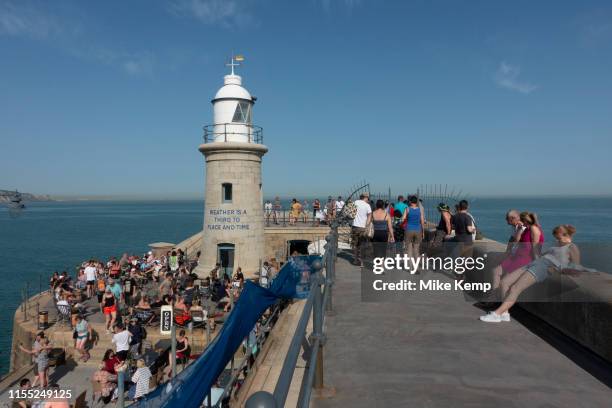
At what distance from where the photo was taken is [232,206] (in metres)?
19.8

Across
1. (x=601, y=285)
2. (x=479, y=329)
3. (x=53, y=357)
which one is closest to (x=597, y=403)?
(x=601, y=285)

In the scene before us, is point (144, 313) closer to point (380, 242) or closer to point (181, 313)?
point (181, 313)

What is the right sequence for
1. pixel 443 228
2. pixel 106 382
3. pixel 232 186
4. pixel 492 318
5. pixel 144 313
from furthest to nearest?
pixel 232 186 → pixel 144 313 → pixel 106 382 → pixel 443 228 → pixel 492 318

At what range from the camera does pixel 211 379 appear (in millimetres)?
4547

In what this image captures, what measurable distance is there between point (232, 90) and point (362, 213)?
522 inches

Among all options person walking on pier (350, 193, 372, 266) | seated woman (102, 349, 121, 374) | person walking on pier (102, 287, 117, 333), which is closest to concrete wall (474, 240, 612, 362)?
person walking on pier (350, 193, 372, 266)

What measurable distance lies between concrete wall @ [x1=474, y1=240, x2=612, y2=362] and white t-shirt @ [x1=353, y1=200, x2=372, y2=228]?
409 centimetres

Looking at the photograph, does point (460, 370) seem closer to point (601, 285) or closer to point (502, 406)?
point (502, 406)

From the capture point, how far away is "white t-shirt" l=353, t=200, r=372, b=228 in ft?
29.5

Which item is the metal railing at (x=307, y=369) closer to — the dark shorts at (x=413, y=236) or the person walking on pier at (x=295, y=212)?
the dark shorts at (x=413, y=236)

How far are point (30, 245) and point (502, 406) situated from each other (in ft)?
263

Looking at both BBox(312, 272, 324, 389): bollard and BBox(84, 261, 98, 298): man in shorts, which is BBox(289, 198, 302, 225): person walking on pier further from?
BBox(312, 272, 324, 389): bollard

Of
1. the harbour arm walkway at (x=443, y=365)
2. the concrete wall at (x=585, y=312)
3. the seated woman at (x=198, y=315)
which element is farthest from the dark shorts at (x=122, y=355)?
the concrete wall at (x=585, y=312)

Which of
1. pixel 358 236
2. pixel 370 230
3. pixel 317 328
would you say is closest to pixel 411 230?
pixel 370 230
